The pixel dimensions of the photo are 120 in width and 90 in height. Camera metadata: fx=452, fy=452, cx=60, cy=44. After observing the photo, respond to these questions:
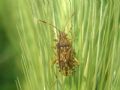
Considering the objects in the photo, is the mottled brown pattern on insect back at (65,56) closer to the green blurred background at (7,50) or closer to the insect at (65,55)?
the insect at (65,55)

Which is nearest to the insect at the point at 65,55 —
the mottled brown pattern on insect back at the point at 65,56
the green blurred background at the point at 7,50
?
the mottled brown pattern on insect back at the point at 65,56

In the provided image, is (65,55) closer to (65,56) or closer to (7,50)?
(65,56)

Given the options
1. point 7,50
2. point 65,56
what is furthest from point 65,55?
point 7,50

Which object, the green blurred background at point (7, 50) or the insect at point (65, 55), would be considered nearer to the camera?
the insect at point (65, 55)

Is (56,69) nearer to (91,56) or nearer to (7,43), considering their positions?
(91,56)

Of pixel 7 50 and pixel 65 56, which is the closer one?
pixel 65 56

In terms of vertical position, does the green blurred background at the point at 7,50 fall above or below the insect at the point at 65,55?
below

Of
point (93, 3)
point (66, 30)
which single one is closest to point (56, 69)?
point (66, 30)
